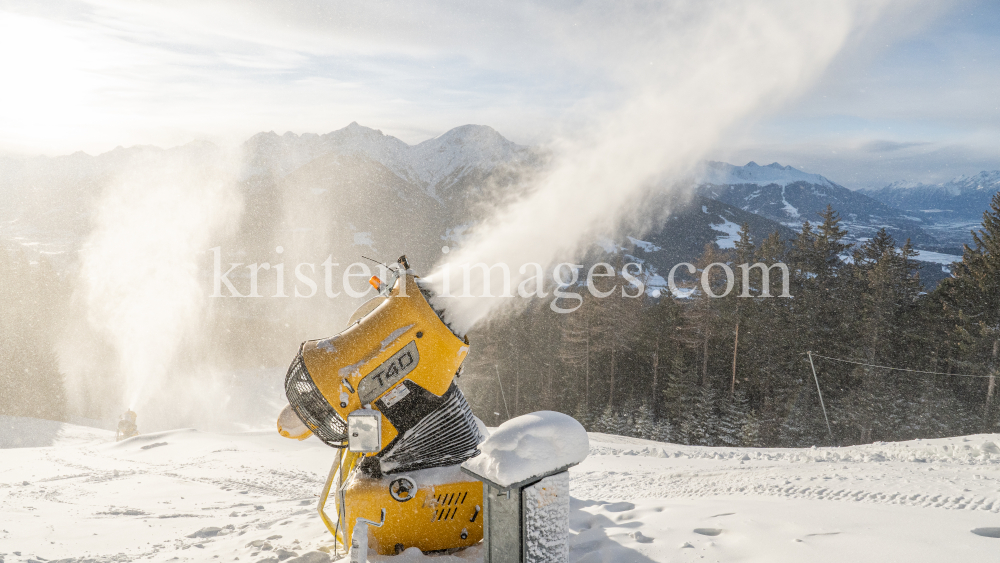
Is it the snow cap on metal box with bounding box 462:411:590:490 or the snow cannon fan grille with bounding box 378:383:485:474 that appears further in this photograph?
the snow cannon fan grille with bounding box 378:383:485:474

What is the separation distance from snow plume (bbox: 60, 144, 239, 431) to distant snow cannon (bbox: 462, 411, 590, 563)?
33.3m

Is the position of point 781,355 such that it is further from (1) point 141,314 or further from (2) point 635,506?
(1) point 141,314

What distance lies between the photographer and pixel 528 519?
10.3 ft

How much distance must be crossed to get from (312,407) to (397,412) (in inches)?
26.0

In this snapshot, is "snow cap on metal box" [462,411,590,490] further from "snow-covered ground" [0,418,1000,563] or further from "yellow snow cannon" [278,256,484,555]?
"yellow snow cannon" [278,256,484,555]

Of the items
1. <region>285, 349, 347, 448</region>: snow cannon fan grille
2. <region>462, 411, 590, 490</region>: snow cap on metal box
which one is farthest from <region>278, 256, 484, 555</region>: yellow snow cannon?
<region>462, 411, 590, 490</region>: snow cap on metal box

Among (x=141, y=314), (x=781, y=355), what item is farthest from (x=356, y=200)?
(x=781, y=355)

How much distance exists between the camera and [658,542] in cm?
398

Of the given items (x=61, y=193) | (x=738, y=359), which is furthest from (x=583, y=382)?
(x=61, y=193)

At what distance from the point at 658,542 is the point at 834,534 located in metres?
1.14

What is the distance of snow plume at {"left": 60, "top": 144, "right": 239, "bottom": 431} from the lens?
3694 cm

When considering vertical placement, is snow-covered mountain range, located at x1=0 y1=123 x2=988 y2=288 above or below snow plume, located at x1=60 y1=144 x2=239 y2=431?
above

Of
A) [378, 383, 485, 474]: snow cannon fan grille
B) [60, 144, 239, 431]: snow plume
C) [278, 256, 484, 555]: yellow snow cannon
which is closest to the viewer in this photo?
[278, 256, 484, 555]: yellow snow cannon

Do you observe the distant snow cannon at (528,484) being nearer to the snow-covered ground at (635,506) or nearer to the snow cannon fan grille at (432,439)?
the snow-covered ground at (635,506)
